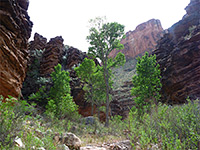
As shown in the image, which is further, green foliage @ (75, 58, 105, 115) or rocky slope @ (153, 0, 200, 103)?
green foliage @ (75, 58, 105, 115)

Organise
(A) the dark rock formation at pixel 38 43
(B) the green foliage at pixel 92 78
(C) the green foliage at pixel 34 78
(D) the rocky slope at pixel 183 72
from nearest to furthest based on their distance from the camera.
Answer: (D) the rocky slope at pixel 183 72 < (B) the green foliage at pixel 92 78 < (C) the green foliage at pixel 34 78 < (A) the dark rock formation at pixel 38 43

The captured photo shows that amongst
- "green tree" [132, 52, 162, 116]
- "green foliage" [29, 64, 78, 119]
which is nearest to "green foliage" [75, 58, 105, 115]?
"green foliage" [29, 64, 78, 119]

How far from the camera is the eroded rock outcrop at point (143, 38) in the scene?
98312mm

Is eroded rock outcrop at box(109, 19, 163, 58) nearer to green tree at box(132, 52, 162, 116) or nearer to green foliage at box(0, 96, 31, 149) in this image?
green tree at box(132, 52, 162, 116)

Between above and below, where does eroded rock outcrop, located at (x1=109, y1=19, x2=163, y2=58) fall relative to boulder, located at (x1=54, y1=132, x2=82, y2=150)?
above

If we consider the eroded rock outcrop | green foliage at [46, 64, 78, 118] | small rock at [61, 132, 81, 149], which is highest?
the eroded rock outcrop

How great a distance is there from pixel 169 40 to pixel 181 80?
42.1 feet

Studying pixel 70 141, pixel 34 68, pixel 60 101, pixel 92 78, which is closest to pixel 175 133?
pixel 70 141

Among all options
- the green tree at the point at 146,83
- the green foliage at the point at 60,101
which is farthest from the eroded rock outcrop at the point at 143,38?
the green foliage at the point at 60,101

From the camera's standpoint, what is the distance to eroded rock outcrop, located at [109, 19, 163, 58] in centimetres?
9831

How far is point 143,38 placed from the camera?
339ft

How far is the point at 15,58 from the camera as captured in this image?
10312mm

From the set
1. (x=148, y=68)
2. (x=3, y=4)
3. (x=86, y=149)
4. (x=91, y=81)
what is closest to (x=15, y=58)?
(x=3, y=4)

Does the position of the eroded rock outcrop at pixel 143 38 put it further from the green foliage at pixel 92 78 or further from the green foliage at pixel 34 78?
the green foliage at pixel 92 78
